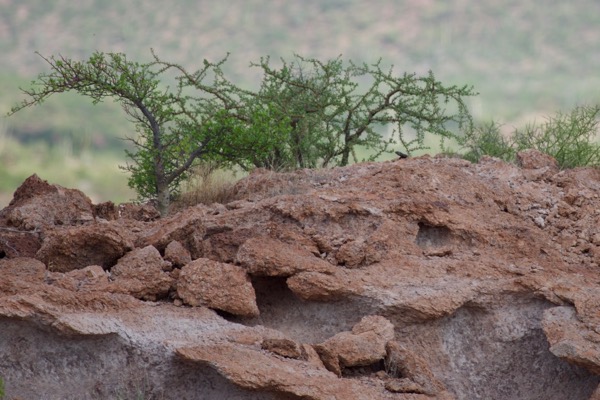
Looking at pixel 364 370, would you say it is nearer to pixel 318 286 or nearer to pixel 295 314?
pixel 318 286

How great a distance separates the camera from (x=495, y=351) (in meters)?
7.05

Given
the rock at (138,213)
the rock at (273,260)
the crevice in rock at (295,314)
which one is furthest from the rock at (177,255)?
the rock at (138,213)

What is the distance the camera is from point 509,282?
7.10 meters

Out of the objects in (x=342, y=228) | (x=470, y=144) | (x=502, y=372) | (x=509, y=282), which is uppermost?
(x=470, y=144)

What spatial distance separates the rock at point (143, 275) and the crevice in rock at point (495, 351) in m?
1.63

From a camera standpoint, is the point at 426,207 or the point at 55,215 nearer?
the point at 426,207

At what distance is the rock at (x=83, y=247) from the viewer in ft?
23.7

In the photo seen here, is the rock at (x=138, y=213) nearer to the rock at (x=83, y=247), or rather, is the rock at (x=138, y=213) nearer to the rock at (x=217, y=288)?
the rock at (x=83, y=247)

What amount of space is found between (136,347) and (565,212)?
144 inches

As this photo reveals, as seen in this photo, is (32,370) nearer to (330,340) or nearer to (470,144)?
(330,340)

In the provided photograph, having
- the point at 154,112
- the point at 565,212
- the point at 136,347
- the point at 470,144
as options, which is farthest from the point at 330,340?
the point at 470,144

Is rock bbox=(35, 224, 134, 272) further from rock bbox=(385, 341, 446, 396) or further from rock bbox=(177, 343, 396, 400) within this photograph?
rock bbox=(385, 341, 446, 396)

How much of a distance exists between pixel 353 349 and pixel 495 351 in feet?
3.94

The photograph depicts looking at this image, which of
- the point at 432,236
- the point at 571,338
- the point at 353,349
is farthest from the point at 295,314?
the point at 571,338
